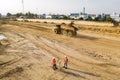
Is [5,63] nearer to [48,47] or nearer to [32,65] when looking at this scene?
[32,65]

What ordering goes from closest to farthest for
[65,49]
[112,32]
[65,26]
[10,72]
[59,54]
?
[10,72]
[59,54]
[65,49]
[65,26]
[112,32]

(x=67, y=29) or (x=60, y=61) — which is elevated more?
(x=67, y=29)

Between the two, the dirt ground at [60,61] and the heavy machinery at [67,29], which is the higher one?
the heavy machinery at [67,29]

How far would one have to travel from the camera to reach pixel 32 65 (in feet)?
70.2

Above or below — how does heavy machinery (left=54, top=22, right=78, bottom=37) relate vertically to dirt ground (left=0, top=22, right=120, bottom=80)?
above

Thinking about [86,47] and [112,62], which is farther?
[86,47]

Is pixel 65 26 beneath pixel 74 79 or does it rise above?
above

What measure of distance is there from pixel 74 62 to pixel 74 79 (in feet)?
15.9

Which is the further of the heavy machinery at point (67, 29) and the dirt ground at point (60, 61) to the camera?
the heavy machinery at point (67, 29)

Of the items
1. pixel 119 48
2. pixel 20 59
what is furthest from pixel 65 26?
pixel 20 59

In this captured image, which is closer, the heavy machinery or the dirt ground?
the dirt ground

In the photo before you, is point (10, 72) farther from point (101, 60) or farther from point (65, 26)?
point (65, 26)

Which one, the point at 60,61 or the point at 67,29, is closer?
the point at 60,61

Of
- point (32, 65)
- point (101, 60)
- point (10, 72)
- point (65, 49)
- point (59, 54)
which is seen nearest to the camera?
point (10, 72)
